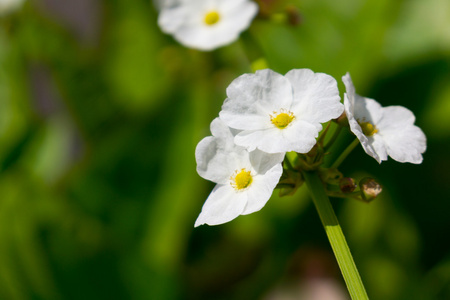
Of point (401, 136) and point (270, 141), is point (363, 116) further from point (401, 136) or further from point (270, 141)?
point (270, 141)

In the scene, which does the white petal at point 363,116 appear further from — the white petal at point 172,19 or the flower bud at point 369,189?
the white petal at point 172,19

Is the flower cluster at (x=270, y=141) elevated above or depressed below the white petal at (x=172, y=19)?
above

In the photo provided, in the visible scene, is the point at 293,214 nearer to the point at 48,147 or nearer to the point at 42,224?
the point at 42,224

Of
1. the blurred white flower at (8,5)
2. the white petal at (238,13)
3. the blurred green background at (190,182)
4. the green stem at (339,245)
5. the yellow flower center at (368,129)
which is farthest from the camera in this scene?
the blurred white flower at (8,5)

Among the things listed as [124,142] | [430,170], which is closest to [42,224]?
[124,142]

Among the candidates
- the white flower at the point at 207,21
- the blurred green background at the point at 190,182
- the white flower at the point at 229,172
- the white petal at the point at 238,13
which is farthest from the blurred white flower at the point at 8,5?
the white flower at the point at 229,172
